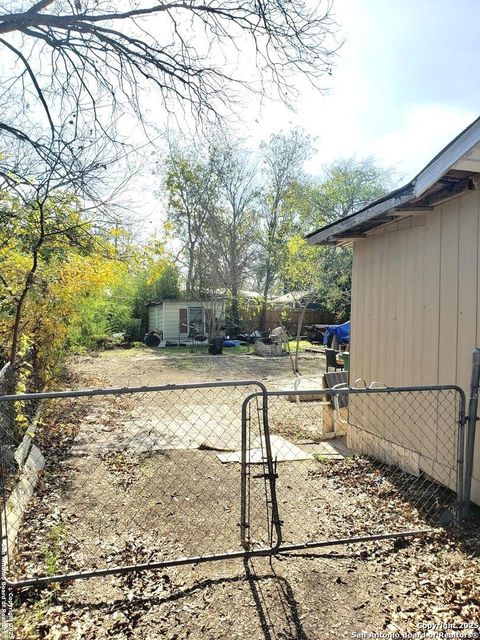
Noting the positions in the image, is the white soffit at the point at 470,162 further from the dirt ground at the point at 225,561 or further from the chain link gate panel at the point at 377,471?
the dirt ground at the point at 225,561

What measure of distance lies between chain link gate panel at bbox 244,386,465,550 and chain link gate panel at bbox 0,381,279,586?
13.3 inches

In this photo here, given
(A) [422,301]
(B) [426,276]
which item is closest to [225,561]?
(A) [422,301]

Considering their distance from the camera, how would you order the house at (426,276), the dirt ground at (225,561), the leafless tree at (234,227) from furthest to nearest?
the leafless tree at (234,227) → the house at (426,276) → the dirt ground at (225,561)

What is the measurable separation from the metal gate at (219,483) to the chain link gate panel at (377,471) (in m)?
0.02

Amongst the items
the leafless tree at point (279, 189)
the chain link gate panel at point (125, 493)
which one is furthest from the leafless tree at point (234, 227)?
the chain link gate panel at point (125, 493)

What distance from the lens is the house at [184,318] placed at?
80.7 ft

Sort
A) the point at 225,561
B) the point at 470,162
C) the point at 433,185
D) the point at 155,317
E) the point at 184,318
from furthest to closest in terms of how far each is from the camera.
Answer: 1. the point at 155,317
2. the point at 184,318
3. the point at 433,185
4. the point at 470,162
5. the point at 225,561

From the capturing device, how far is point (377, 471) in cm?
459

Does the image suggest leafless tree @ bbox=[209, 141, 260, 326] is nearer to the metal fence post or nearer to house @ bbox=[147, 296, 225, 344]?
house @ bbox=[147, 296, 225, 344]

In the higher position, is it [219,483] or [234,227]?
[234,227]

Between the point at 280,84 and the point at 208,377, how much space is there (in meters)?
8.61

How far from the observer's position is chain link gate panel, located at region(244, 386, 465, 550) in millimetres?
3223

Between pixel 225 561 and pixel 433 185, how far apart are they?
3299 mm

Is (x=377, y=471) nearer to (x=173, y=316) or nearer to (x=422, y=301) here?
(x=422, y=301)
